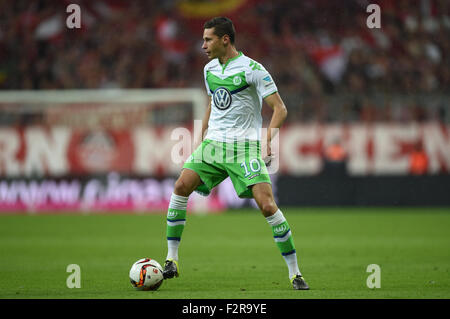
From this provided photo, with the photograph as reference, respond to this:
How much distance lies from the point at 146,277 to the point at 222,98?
5.59 ft

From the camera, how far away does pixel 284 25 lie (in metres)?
22.3

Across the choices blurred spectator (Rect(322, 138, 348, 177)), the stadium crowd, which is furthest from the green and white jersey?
the stadium crowd

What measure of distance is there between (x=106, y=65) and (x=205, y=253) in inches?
496

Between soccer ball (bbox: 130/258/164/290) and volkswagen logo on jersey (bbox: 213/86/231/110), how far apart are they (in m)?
1.53

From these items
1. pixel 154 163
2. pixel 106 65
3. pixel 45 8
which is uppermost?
pixel 45 8

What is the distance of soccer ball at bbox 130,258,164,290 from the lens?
21.8ft

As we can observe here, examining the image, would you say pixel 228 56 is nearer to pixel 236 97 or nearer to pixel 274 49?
pixel 236 97

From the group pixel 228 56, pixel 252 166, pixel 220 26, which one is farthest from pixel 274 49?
pixel 252 166

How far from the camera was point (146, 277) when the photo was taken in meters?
6.64

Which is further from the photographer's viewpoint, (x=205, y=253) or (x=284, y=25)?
(x=284, y=25)

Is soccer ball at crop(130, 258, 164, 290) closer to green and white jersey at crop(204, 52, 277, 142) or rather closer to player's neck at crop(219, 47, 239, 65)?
green and white jersey at crop(204, 52, 277, 142)
